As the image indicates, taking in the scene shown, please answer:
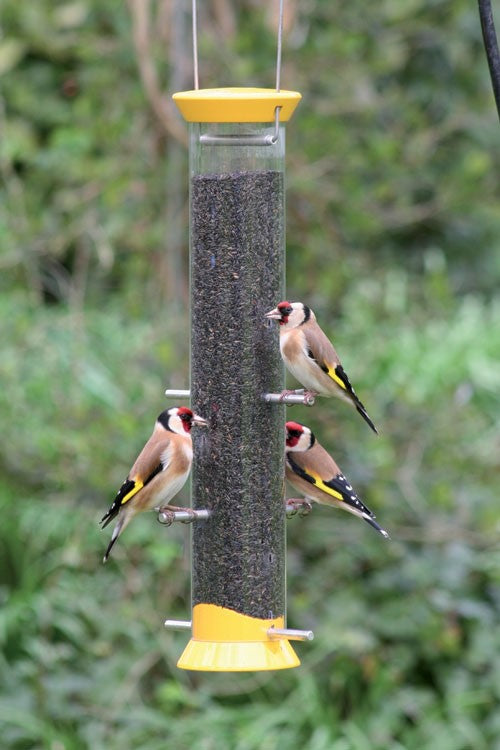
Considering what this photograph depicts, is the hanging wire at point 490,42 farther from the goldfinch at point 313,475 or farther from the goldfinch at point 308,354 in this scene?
the goldfinch at point 313,475

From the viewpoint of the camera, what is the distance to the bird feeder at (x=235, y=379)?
4.03 m

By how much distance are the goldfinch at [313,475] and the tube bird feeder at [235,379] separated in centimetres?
28

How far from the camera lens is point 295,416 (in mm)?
6398

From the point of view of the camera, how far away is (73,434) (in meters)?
6.51

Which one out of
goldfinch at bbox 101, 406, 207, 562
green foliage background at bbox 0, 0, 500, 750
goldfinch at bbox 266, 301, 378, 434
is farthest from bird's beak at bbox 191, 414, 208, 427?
green foliage background at bbox 0, 0, 500, 750

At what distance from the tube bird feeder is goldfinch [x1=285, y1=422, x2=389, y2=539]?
275 mm

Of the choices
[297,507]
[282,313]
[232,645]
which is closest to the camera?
[232,645]

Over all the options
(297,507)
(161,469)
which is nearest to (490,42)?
(161,469)

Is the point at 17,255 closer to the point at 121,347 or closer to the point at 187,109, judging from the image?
the point at 121,347

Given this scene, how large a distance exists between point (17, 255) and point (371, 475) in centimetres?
221

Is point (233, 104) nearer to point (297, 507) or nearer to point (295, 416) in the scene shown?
point (297, 507)

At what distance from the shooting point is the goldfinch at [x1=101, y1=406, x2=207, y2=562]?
3.99 meters

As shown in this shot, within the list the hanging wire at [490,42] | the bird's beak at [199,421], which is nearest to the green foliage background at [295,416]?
the bird's beak at [199,421]

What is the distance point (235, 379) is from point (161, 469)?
1.17 ft
